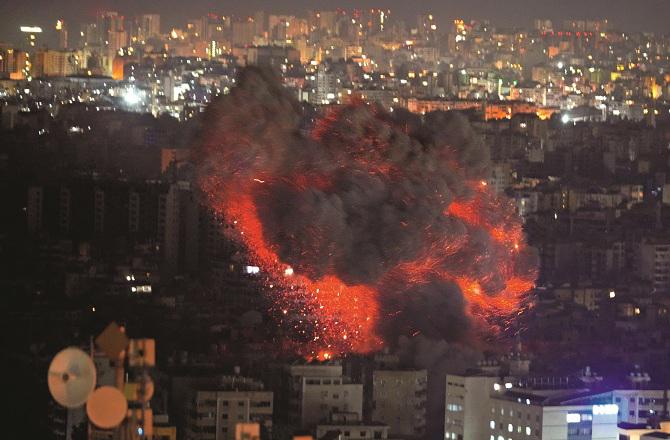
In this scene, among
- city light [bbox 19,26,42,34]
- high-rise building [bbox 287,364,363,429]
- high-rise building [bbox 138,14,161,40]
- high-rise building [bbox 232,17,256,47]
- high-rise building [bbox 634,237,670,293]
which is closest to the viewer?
high-rise building [bbox 287,364,363,429]

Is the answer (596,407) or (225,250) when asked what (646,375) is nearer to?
(596,407)

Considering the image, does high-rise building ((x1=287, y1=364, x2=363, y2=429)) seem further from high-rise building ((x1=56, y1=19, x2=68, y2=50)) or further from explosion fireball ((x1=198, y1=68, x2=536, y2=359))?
high-rise building ((x1=56, y1=19, x2=68, y2=50))

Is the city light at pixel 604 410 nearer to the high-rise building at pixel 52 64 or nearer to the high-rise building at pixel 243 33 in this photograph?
the high-rise building at pixel 52 64

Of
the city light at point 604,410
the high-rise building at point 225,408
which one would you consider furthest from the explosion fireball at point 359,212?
the city light at point 604,410

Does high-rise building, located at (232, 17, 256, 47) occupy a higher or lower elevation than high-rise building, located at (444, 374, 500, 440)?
higher

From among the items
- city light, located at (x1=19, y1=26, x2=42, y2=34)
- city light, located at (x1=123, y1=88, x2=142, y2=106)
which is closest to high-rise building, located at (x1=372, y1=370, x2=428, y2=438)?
city light, located at (x1=19, y1=26, x2=42, y2=34)
